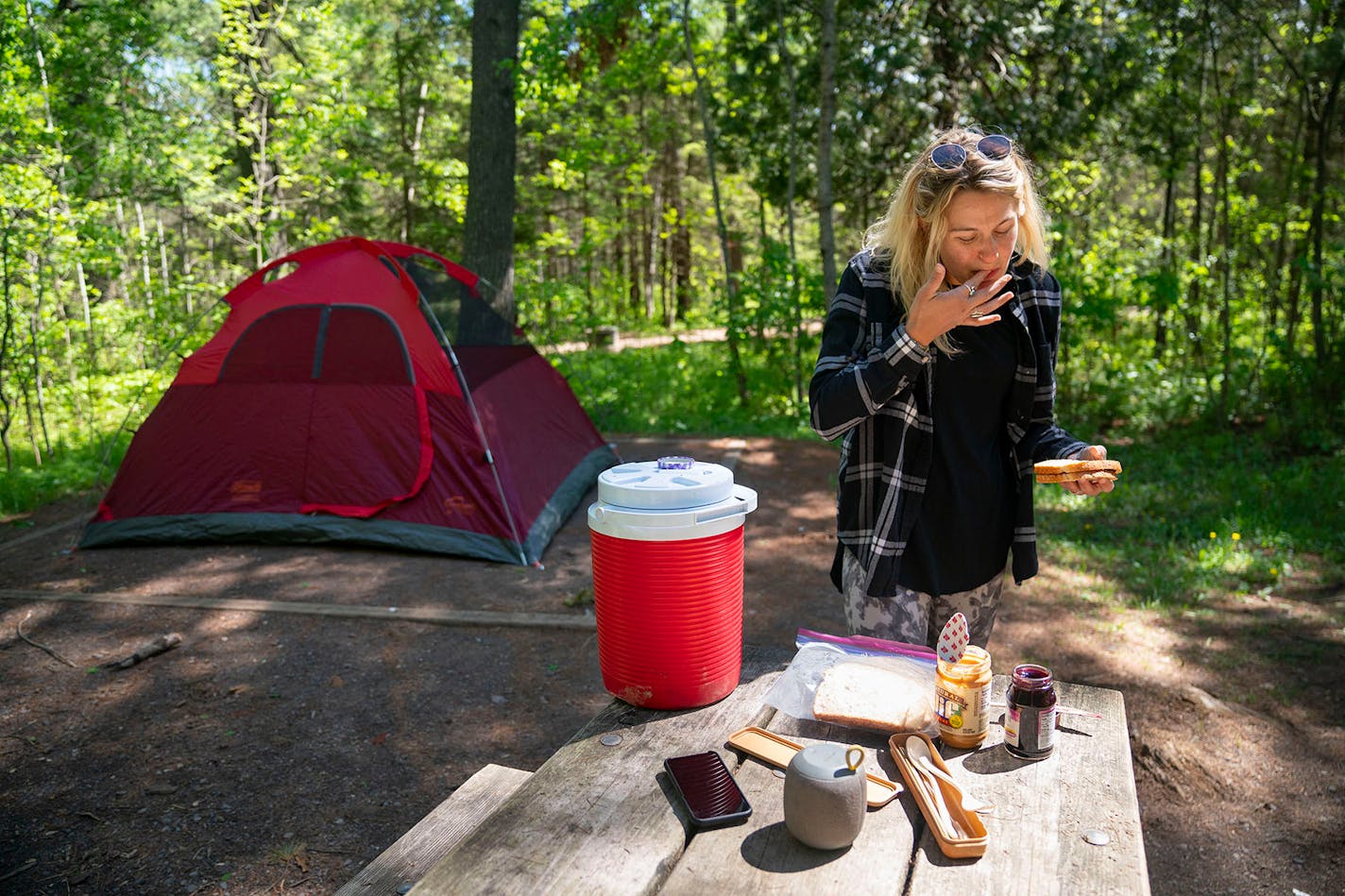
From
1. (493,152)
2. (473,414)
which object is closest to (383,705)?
(473,414)

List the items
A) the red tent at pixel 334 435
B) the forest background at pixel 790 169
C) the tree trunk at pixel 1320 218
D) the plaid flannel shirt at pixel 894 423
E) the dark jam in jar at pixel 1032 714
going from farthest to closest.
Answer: the forest background at pixel 790 169 → the tree trunk at pixel 1320 218 → the red tent at pixel 334 435 → the plaid flannel shirt at pixel 894 423 → the dark jam in jar at pixel 1032 714

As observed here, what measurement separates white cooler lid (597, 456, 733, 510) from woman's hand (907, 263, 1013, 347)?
Answer: 0.47 meters

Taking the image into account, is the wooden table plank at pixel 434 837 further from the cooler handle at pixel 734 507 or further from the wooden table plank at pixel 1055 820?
the wooden table plank at pixel 1055 820


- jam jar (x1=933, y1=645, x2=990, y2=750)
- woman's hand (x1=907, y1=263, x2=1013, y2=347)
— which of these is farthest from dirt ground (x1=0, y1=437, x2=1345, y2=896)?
woman's hand (x1=907, y1=263, x2=1013, y2=347)

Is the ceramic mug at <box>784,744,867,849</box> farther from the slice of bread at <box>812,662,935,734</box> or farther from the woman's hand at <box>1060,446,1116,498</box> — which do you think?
the woman's hand at <box>1060,446,1116,498</box>

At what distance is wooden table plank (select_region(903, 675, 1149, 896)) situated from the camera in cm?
126

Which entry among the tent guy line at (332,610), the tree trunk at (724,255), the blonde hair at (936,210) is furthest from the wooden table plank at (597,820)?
the tree trunk at (724,255)

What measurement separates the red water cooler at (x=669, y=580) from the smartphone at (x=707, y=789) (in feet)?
0.69

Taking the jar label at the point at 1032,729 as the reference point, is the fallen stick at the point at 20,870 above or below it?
below

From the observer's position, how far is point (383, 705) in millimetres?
3500

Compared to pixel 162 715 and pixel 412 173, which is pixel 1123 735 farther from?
pixel 412 173

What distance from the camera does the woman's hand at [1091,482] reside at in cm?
182

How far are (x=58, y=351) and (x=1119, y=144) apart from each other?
11754 mm

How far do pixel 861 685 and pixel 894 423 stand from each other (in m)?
0.58
